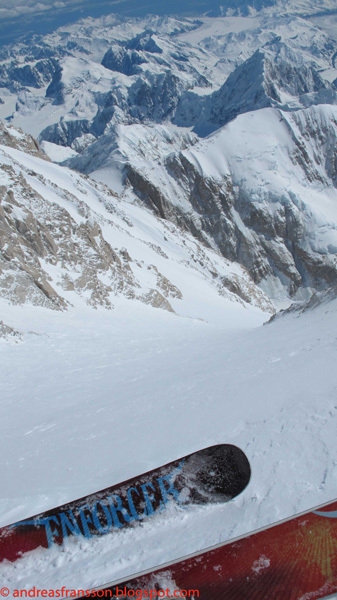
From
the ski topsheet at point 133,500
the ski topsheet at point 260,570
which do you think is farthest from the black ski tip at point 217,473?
the ski topsheet at point 260,570

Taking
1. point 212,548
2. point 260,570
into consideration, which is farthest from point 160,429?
point 260,570

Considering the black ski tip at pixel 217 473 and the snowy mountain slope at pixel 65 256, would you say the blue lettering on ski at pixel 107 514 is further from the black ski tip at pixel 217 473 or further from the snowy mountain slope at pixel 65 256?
the snowy mountain slope at pixel 65 256

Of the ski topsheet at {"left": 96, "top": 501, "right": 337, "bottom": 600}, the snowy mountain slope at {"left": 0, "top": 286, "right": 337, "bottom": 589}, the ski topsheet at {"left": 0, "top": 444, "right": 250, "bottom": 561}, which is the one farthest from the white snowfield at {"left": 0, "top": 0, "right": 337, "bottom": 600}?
the ski topsheet at {"left": 96, "top": 501, "right": 337, "bottom": 600}

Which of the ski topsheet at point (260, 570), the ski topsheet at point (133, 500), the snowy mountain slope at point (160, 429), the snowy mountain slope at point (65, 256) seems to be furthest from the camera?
the snowy mountain slope at point (65, 256)

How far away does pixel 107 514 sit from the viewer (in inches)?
229

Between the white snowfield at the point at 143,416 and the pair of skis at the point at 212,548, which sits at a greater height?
the pair of skis at the point at 212,548

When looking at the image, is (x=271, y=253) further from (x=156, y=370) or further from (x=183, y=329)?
(x=156, y=370)

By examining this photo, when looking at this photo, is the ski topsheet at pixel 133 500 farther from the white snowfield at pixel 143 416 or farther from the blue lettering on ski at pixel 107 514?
the white snowfield at pixel 143 416

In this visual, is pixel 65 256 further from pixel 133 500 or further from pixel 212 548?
pixel 212 548

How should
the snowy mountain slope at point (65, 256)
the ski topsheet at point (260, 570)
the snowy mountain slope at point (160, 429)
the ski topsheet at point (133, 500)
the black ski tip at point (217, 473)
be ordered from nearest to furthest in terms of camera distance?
the ski topsheet at point (260, 570)
the snowy mountain slope at point (160, 429)
the ski topsheet at point (133, 500)
the black ski tip at point (217, 473)
the snowy mountain slope at point (65, 256)

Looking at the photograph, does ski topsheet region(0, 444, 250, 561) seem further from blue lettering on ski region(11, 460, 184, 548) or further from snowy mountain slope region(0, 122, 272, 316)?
snowy mountain slope region(0, 122, 272, 316)

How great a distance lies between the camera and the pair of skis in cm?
421

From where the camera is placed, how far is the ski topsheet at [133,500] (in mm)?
5617

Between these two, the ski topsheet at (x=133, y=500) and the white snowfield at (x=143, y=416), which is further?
the ski topsheet at (x=133, y=500)
